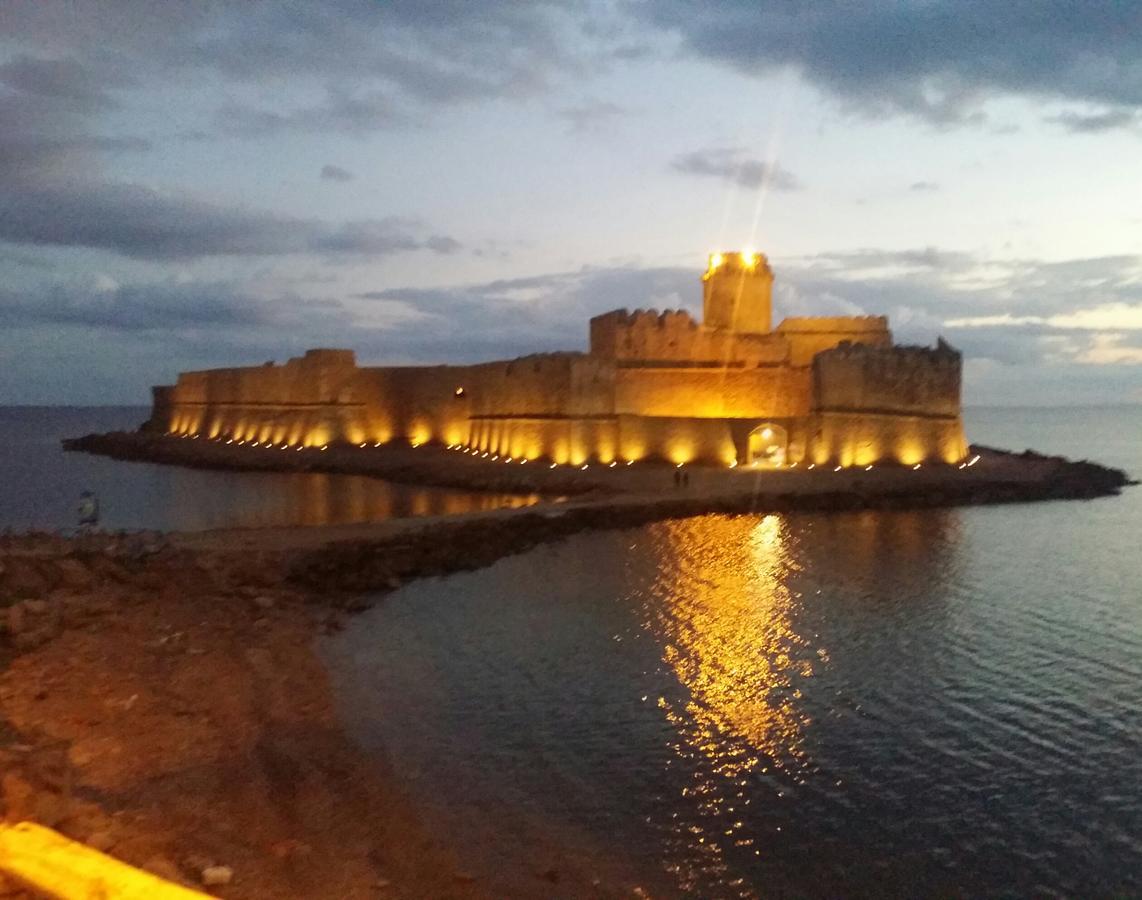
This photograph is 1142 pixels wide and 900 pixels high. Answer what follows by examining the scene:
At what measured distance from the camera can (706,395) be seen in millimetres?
26469

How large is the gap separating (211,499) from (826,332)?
17.2 m

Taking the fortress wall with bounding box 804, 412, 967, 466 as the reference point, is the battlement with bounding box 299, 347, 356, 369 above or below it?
Result: above

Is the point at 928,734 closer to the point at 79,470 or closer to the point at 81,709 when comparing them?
the point at 81,709

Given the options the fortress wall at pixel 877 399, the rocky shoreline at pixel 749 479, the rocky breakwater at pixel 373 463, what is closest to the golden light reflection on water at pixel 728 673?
the rocky shoreline at pixel 749 479

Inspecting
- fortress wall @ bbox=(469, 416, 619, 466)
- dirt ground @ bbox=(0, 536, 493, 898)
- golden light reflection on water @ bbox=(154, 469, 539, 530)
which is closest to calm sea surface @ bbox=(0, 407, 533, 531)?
golden light reflection on water @ bbox=(154, 469, 539, 530)

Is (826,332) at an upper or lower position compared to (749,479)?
upper

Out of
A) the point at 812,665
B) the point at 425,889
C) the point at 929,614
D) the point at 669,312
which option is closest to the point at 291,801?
the point at 425,889

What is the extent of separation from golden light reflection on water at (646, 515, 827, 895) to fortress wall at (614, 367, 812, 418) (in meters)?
9.91

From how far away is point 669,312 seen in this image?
85.8 feet

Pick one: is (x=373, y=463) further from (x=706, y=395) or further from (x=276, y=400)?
(x=706, y=395)

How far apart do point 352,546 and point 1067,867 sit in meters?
10.6

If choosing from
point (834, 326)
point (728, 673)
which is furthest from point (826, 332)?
point (728, 673)

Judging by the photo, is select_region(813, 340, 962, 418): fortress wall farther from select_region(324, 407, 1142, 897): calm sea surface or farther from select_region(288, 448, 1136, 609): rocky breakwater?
select_region(324, 407, 1142, 897): calm sea surface

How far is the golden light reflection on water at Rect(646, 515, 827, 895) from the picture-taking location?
6344 mm
